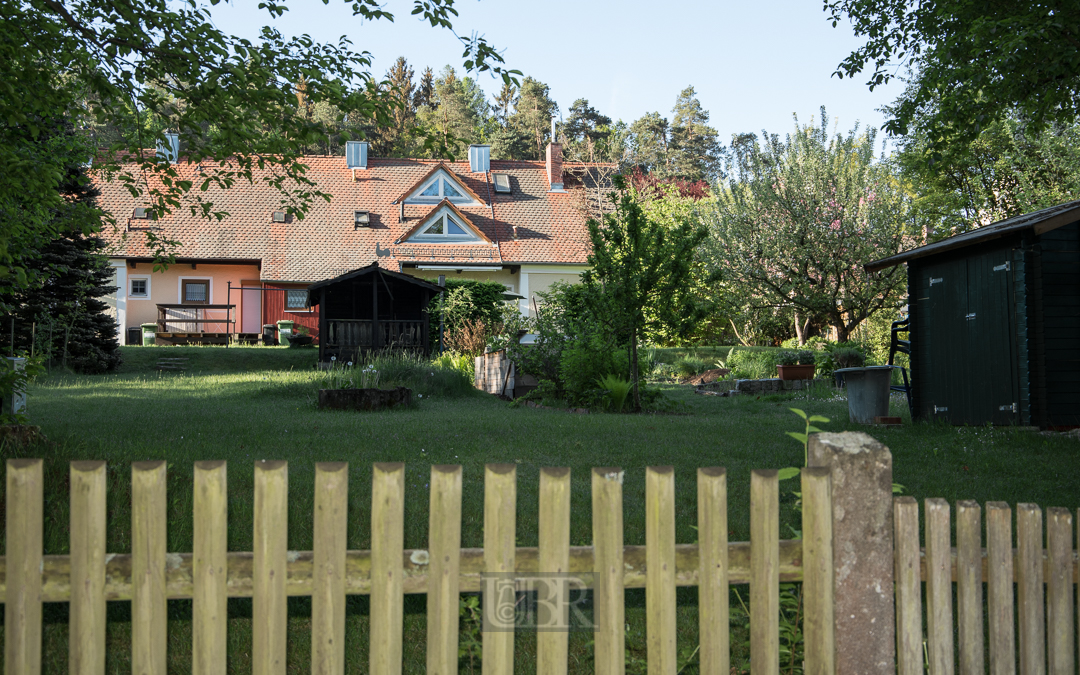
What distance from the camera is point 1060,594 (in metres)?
2.57

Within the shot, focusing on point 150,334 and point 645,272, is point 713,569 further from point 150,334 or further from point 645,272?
point 150,334

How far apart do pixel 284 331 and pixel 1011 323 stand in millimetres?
21934

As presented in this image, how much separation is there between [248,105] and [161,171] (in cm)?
127

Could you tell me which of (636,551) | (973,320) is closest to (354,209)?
(973,320)

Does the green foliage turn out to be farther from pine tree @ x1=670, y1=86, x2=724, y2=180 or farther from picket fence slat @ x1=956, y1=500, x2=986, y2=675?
pine tree @ x1=670, y1=86, x2=724, y2=180

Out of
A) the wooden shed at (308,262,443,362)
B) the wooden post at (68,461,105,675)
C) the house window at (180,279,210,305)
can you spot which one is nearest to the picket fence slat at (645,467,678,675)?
the wooden post at (68,461,105,675)

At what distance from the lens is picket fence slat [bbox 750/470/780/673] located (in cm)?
230

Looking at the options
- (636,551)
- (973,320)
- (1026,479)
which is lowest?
(1026,479)

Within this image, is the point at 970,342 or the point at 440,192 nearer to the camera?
the point at 970,342

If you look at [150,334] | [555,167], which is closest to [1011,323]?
[150,334]

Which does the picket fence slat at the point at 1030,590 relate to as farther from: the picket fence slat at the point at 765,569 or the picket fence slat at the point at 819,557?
the picket fence slat at the point at 765,569

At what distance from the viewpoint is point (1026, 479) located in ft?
21.5

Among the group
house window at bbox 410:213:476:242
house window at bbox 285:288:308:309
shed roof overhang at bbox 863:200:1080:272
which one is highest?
house window at bbox 410:213:476:242

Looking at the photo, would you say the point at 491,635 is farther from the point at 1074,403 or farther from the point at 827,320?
the point at 827,320
